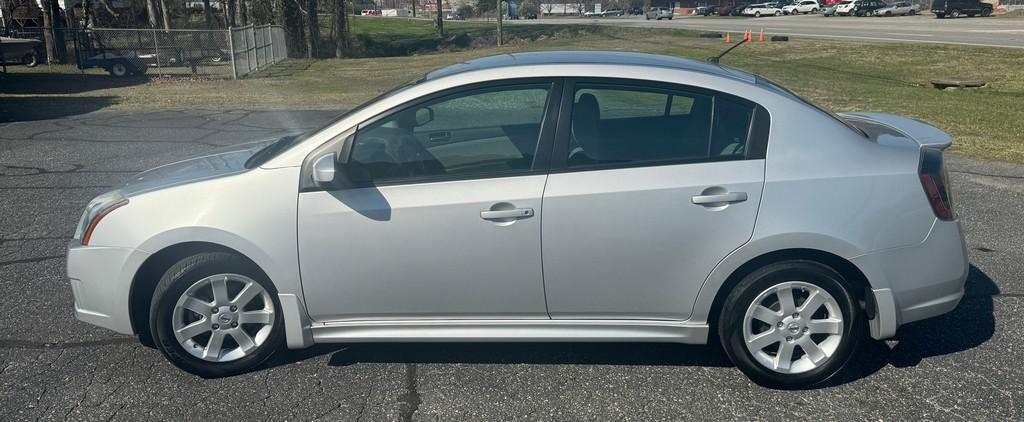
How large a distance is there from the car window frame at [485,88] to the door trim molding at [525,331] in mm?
711

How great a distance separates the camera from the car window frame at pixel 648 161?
12.5 feet

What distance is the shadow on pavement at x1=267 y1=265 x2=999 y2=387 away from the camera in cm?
424

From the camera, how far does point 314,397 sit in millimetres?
3867

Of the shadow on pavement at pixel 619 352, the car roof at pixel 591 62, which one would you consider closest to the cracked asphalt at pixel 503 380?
the shadow on pavement at pixel 619 352

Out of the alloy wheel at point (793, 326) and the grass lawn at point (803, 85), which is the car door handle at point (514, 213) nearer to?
the alloy wheel at point (793, 326)

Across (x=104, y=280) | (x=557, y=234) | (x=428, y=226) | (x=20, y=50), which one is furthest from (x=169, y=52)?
(x=557, y=234)

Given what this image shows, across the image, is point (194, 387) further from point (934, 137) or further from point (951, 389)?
point (934, 137)

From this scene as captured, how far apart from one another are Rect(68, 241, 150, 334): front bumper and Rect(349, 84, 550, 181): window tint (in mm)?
1234

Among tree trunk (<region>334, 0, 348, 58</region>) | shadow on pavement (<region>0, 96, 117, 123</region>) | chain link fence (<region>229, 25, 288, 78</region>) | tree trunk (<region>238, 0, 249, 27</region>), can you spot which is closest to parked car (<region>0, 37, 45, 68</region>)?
chain link fence (<region>229, 25, 288, 78</region>)

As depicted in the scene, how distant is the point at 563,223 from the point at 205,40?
2598cm

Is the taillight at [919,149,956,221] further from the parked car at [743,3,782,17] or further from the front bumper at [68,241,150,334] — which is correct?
the parked car at [743,3,782,17]

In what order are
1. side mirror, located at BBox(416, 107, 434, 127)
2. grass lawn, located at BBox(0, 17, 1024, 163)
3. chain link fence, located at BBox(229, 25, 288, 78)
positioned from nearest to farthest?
side mirror, located at BBox(416, 107, 434, 127) → grass lawn, located at BBox(0, 17, 1024, 163) → chain link fence, located at BBox(229, 25, 288, 78)

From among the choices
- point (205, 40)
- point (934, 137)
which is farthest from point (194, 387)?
point (205, 40)

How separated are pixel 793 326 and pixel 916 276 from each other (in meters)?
0.64
